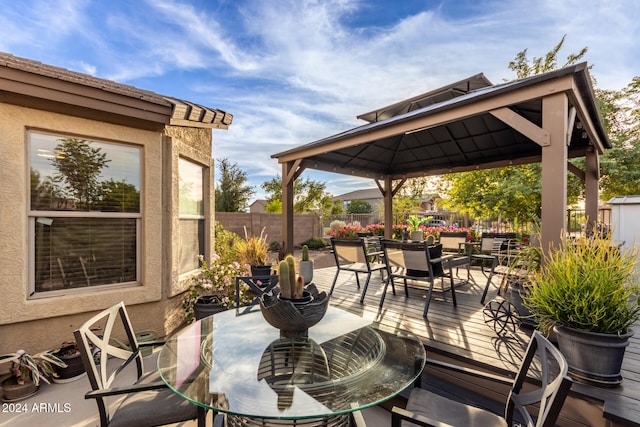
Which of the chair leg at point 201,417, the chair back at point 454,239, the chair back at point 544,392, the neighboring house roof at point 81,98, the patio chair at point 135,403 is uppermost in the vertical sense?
the neighboring house roof at point 81,98

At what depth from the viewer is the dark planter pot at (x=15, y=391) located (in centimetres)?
244

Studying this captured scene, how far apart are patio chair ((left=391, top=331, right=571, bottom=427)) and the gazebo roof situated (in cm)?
225

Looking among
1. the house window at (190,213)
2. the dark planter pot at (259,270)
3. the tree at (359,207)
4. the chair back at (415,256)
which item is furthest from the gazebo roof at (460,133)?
the tree at (359,207)

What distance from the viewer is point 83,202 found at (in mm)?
3170

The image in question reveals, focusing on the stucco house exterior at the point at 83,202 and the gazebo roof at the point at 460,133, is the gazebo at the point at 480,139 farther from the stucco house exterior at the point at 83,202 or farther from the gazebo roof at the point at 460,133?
the stucco house exterior at the point at 83,202

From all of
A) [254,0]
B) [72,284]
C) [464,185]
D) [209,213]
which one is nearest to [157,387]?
[72,284]

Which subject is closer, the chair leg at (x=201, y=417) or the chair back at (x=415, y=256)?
the chair leg at (x=201, y=417)

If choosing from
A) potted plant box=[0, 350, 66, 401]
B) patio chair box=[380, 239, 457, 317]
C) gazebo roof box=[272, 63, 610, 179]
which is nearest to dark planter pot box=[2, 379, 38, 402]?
potted plant box=[0, 350, 66, 401]

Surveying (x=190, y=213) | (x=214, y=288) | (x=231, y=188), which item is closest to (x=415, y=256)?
(x=214, y=288)

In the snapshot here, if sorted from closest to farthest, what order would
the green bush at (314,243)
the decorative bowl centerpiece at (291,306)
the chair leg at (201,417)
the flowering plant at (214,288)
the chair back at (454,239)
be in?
the chair leg at (201,417) < the decorative bowl centerpiece at (291,306) < the flowering plant at (214,288) < the chair back at (454,239) < the green bush at (314,243)

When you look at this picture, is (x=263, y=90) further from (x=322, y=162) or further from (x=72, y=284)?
(x=72, y=284)

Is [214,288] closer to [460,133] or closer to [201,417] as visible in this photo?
[201,417]

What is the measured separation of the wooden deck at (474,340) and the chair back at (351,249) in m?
0.60

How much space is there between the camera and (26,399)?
2.46 meters
